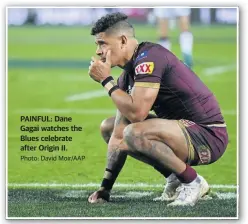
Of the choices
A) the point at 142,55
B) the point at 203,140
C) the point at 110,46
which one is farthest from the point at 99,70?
the point at 203,140

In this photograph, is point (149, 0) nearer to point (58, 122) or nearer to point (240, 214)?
point (58, 122)

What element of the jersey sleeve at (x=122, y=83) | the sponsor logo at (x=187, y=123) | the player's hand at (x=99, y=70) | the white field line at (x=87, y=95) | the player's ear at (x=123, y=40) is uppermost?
the player's ear at (x=123, y=40)

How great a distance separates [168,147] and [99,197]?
65 cm

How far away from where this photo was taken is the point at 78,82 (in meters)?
11.7

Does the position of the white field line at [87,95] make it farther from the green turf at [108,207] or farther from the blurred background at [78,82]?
the green turf at [108,207]

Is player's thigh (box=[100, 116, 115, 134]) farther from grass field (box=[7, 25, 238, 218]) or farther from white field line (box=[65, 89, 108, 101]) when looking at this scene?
white field line (box=[65, 89, 108, 101])

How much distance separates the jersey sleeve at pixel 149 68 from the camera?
639 centimetres

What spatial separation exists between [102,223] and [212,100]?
116 centimetres

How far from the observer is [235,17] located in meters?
7.44

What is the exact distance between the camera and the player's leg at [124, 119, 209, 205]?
6457 millimetres

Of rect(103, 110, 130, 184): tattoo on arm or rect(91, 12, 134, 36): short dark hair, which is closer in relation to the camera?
rect(91, 12, 134, 36): short dark hair

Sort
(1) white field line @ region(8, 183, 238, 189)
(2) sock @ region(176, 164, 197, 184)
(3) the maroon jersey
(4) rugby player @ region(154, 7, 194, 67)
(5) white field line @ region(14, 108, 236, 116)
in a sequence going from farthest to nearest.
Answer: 1. (4) rugby player @ region(154, 7, 194, 67)
2. (5) white field line @ region(14, 108, 236, 116)
3. (1) white field line @ region(8, 183, 238, 189)
4. (2) sock @ region(176, 164, 197, 184)
5. (3) the maroon jersey

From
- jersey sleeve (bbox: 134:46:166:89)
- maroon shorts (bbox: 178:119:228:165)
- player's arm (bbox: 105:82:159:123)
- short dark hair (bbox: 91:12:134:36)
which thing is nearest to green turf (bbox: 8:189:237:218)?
maroon shorts (bbox: 178:119:228:165)

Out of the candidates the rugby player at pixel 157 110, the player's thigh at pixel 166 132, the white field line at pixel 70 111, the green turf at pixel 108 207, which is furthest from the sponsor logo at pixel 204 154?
the white field line at pixel 70 111
